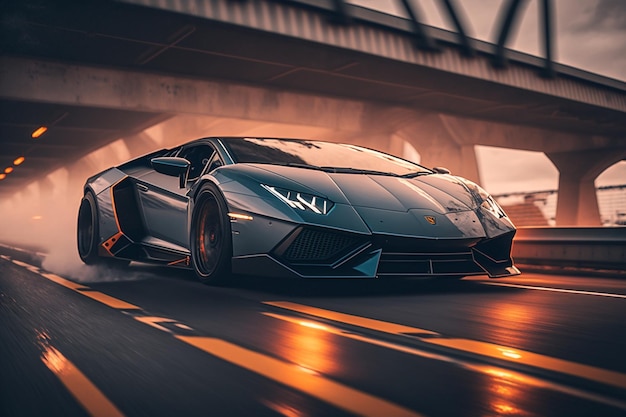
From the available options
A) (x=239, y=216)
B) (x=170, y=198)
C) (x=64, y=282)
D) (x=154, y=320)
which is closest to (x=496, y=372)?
(x=154, y=320)

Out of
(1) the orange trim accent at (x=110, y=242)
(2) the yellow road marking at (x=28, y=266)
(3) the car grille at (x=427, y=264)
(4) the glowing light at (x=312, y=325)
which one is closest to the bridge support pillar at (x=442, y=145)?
(2) the yellow road marking at (x=28, y=266)

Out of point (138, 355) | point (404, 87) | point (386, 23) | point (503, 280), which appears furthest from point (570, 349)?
point (404, 87)

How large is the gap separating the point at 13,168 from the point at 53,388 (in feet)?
166

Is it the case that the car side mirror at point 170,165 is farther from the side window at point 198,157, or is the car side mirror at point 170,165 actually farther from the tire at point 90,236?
the tire at point 90,236

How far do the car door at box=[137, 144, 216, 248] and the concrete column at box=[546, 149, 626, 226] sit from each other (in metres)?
35.3

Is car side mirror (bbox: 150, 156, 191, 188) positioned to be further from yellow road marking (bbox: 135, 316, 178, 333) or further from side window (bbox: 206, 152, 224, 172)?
yellow road marking (bbox: 135, 316, 178, 333)

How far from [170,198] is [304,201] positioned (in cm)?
192

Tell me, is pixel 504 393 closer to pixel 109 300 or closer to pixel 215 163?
pixel 109 300

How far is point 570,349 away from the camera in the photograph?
326cm

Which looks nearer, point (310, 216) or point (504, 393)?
point (504, 393)

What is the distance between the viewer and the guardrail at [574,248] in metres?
7.54

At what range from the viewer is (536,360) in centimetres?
301

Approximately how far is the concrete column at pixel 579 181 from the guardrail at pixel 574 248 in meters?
32.5

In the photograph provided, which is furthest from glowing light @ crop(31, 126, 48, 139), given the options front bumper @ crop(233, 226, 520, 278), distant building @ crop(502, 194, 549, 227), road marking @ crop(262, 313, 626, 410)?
road marking @ crop(262, 313, 626, 410)
